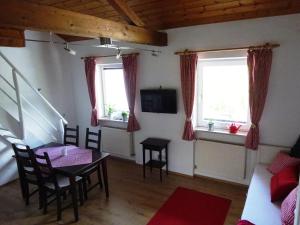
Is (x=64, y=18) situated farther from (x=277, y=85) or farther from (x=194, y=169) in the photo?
(x=194, y=169)

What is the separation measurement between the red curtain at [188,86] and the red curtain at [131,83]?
0.95 metres

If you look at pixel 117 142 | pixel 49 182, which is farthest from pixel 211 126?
pixel 49 182

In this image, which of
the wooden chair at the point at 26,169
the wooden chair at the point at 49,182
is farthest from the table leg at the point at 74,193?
the wooden chair at the point at 26,169

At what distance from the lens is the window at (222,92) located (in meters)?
3.69

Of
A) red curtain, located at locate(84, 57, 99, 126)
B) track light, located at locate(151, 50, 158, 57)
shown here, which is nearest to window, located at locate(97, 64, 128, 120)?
red curtain, located at locate(84, 57, 99, 126)

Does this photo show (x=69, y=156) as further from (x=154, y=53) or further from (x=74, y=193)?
(x=154, y=53)

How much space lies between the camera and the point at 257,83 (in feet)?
10.9

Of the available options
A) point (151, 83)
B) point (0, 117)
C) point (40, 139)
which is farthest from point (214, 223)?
point (0, 117)

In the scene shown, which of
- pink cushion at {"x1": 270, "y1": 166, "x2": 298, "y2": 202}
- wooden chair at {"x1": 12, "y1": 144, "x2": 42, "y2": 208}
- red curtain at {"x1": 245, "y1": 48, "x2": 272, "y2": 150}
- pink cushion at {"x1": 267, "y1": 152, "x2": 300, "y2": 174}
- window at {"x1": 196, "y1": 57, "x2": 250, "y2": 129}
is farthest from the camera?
window at {"x1": 196, "y1": 57, "x2": 250, "y2": 129}

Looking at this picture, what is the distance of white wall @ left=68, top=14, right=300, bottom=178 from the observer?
317 cm

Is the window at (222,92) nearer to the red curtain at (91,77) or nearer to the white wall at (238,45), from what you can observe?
the white wall at (238,45)

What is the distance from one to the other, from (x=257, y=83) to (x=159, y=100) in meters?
1.63

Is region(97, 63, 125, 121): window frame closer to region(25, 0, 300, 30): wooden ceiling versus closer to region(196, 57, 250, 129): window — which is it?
region(25, 0, 300, 30): wooden ceiling

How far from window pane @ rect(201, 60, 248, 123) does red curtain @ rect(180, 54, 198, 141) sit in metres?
0.26
